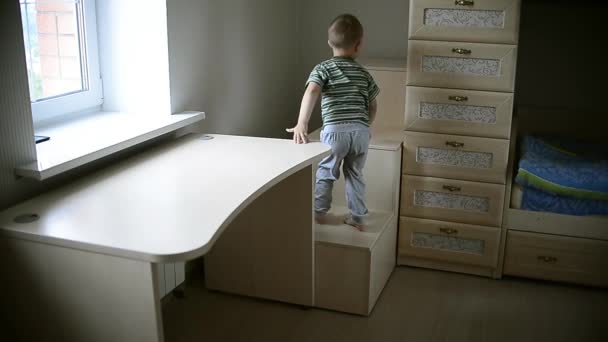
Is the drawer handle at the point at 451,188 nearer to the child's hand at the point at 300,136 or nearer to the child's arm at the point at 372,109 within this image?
the child's arm at the point at 372,109

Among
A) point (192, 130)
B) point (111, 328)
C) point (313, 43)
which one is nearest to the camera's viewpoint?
point (111, 328)

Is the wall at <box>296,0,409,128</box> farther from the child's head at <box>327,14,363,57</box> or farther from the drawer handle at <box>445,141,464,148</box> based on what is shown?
the child's head at <box>327,14,363,57</box>

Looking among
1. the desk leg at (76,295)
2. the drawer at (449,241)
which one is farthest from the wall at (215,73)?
the drawer at (449,241)

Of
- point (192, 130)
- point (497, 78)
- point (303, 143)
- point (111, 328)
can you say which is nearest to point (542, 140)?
point (497, 78)

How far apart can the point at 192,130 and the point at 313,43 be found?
3.87 ft

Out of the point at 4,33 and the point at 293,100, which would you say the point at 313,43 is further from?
the point at 4,33

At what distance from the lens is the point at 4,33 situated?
1.88 metres

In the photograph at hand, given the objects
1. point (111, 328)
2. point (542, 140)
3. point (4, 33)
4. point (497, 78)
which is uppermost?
point (4, 33)

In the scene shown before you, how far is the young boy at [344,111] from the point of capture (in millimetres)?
2654

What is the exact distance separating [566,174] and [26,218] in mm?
2018

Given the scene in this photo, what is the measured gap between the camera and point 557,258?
9.72 ft

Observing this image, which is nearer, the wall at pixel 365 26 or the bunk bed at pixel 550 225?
the bunk bed at pixel 550 225

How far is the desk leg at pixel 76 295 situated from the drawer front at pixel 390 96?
6.17 ft

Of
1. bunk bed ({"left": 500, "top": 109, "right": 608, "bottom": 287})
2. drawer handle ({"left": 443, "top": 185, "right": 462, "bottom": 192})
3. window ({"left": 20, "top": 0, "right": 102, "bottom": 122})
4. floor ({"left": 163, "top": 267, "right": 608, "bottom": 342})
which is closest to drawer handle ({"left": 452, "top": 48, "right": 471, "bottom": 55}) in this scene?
bunk bed ({"left": 500, "top": 109, "right": 608, "bottom": 287})
